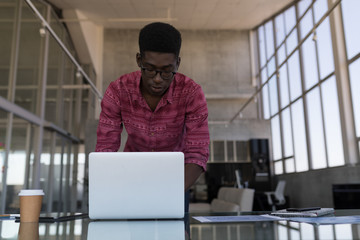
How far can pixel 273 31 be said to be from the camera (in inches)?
491

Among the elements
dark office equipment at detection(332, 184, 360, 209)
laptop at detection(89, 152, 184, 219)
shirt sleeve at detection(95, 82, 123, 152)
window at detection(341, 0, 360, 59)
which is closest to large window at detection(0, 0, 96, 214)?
shirt sleeve at detection(95, 82, 123, 152)

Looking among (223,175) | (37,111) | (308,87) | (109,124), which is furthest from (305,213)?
(223,175)

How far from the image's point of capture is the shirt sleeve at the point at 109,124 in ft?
5.18

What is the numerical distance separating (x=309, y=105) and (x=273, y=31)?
4454 millimetres

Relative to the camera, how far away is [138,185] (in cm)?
110

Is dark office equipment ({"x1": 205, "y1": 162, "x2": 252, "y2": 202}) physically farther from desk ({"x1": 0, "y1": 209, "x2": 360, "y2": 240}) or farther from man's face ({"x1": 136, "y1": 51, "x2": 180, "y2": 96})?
desk ({"x1": 0, "y1": 209, "x2": 360, "y2": 240})

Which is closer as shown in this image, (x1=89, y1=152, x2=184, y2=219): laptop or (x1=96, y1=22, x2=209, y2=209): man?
(x1=89, y1=152, x2=184, y2=219): laptop

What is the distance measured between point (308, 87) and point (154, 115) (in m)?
8.17

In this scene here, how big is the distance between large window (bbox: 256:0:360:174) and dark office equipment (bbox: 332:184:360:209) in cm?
190

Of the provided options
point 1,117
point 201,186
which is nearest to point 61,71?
point 1,117

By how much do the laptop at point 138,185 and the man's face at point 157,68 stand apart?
17.2 inches

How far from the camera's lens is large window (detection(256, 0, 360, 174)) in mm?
6996

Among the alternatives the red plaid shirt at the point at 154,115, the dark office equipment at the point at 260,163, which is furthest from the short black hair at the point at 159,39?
the dark office equipment at the point at 260,163

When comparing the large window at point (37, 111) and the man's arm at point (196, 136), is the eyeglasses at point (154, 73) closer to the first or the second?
the man's arm at point (196, 136)
